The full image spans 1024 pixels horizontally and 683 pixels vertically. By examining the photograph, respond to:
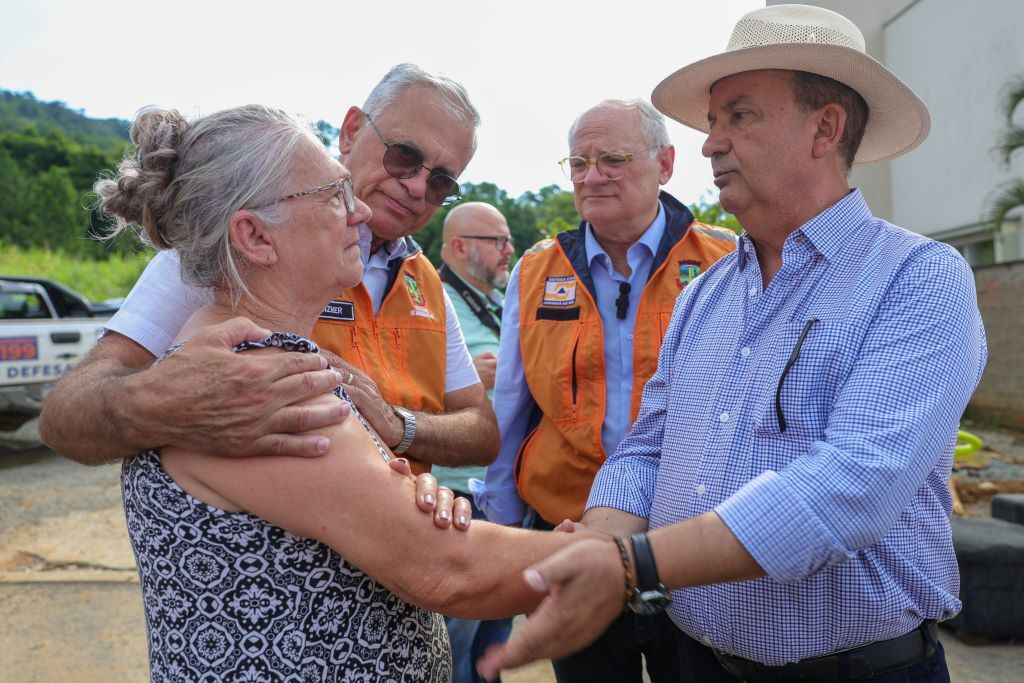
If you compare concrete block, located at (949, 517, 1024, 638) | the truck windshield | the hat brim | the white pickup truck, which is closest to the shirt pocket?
the hat brim

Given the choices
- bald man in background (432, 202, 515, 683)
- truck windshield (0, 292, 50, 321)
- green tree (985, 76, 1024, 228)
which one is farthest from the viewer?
green tree (985, 76, 1024, 228)

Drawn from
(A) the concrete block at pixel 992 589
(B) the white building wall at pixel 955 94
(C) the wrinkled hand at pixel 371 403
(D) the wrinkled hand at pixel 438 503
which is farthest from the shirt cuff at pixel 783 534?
(B) the white building wall at pixel 955 94

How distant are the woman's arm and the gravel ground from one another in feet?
9.55

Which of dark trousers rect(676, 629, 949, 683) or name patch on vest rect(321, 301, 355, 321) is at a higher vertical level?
name patch on vest rect(321, 301, 355, 321)

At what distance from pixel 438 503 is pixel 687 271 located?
5.94 ft

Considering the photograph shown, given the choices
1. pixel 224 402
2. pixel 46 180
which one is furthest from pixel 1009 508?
pixel 46 180

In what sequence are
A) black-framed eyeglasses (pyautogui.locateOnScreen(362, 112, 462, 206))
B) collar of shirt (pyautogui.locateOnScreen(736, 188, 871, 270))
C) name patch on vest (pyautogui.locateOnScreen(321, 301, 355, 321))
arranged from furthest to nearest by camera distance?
black-framed eyeglasses (pyautogui.locateOnScreen(362, 112, 462, 206)) → name patch on vest (pyautogui.locateOnScreen(321, 301, 355, 321)) → collar of shirt (pyautogui.locateOnScreen(736, 188, 871, 270))

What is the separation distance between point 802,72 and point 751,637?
57.0 inches

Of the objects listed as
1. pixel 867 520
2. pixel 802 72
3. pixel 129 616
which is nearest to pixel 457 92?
pixel 802 72

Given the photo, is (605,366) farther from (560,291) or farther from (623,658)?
(623,658)

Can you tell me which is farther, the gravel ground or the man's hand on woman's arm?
the gravel ground

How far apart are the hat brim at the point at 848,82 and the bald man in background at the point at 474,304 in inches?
61.1

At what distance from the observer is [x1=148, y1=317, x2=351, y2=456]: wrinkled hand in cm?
156

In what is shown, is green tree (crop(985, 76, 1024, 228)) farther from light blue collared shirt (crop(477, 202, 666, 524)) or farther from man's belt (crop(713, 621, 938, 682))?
man's belt (crop(713, 621, 938, 682))
